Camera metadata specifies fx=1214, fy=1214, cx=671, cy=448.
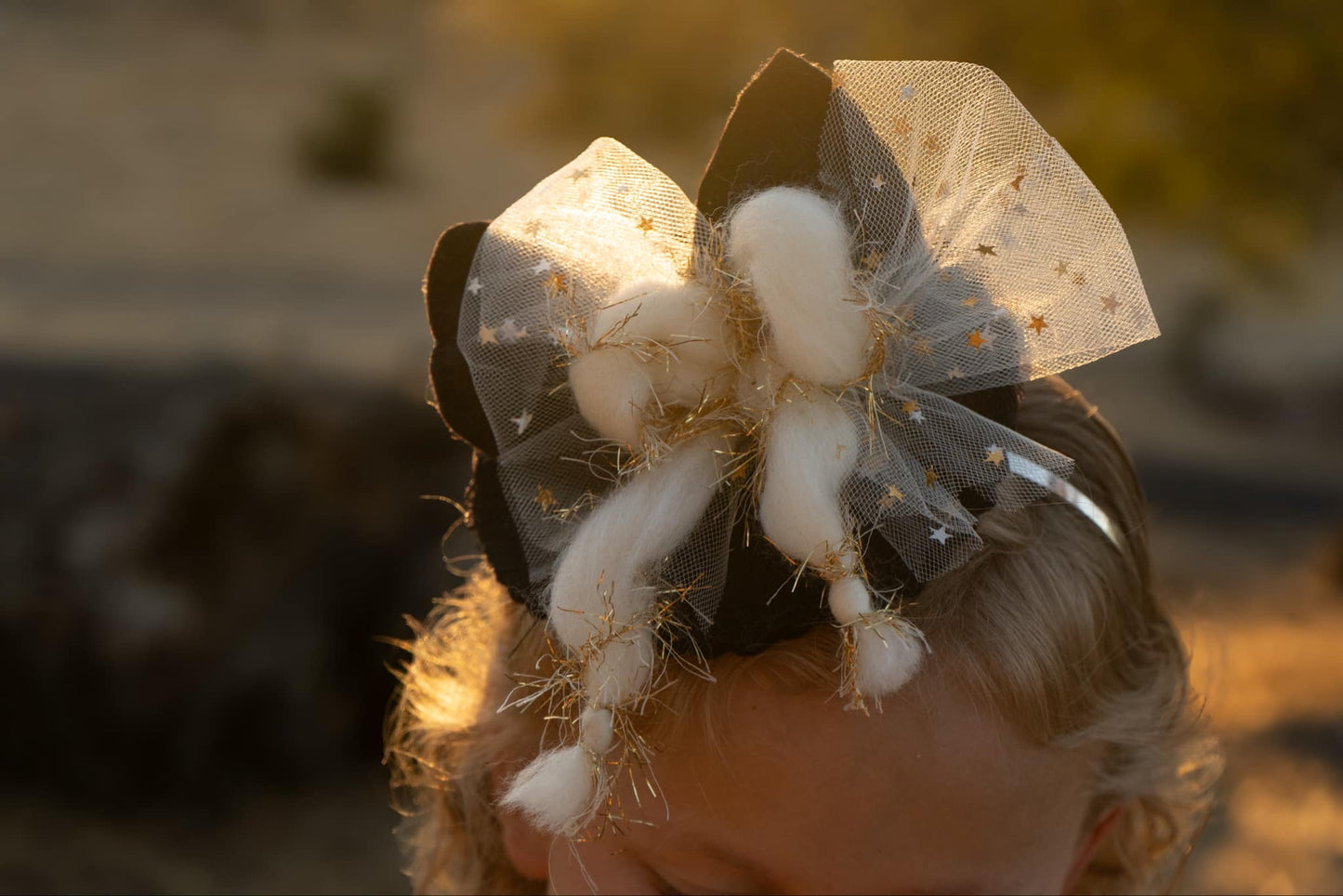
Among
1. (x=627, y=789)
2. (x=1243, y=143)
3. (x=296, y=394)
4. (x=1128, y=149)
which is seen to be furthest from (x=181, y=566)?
(x=1243, y=143)

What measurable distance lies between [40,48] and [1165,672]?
16451mm

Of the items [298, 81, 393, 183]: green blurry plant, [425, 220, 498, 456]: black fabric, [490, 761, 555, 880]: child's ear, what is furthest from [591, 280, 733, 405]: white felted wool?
[298, 81, 393, 183]: green blurry plant

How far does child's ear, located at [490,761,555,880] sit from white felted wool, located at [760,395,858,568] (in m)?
0.49

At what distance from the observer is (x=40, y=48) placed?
14648 millimetres

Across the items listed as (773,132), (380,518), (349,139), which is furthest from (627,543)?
(349,139)

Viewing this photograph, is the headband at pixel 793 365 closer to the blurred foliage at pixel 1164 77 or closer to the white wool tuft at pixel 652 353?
the white wool tuft at pixel 652 353

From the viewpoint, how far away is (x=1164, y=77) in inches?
159

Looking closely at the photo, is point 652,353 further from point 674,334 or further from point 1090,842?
point 1090,842

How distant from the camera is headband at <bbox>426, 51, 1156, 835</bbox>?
2.86 ft

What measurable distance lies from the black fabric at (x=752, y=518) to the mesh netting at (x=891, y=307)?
0.01 metres

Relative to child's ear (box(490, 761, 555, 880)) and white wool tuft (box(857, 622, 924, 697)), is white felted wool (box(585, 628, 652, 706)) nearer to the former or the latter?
white wool tuft (box(857, 622, 924, 697))

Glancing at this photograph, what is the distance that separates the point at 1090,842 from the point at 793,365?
2.27 ft

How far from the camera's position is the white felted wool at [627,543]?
0.88 meters

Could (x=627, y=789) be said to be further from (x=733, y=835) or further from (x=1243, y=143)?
(x=1243, y=143)
